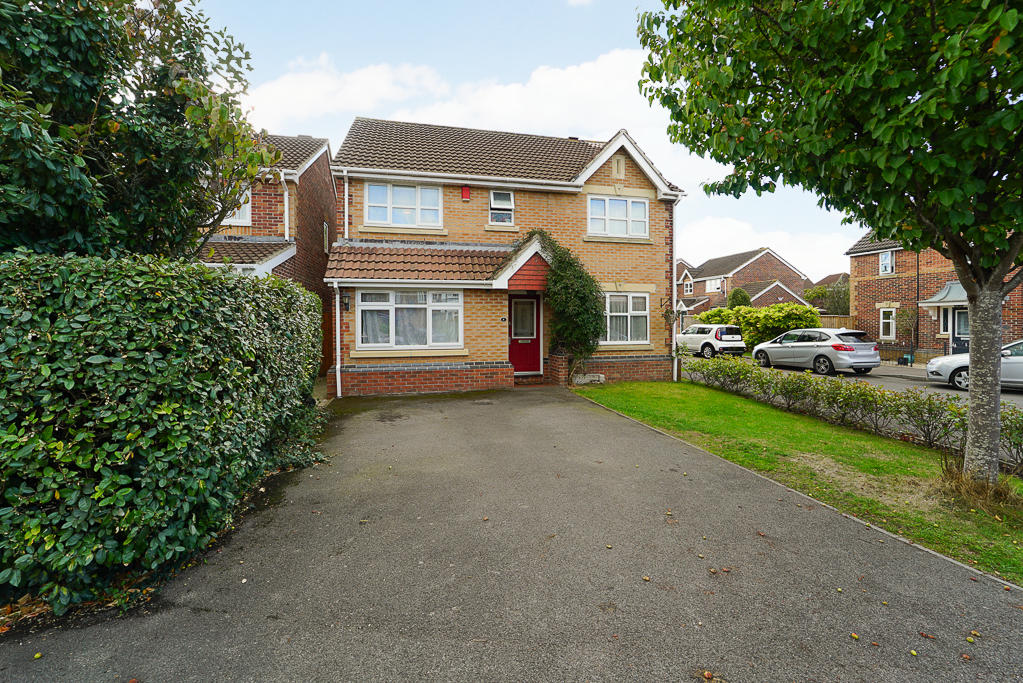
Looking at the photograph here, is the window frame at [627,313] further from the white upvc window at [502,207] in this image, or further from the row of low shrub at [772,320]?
the row of low shrub at [772,320]

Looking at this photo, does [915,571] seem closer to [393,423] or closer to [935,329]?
[393,423]

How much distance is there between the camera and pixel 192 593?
135 inches

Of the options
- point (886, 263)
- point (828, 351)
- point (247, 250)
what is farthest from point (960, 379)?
point (247, 250)

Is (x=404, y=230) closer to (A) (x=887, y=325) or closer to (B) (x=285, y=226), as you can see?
(B) (x=285, y=226)

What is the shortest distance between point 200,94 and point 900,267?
99.2 feet

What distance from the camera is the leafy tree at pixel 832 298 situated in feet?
124

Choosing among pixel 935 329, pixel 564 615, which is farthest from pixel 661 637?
pixel 935 329

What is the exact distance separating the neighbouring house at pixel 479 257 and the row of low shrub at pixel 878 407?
12.4 ft

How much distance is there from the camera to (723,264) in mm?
48469

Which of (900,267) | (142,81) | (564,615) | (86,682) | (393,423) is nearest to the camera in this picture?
(86,682)

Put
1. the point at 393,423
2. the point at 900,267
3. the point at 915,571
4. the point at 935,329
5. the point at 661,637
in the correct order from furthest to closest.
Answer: the point at 900,267 → the point at 935,329 → the point at 393,423 → the point at 915,571 → the point at 661,637

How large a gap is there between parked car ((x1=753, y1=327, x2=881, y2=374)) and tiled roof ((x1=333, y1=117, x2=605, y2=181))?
11.0 metres

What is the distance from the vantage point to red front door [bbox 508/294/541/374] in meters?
14.2

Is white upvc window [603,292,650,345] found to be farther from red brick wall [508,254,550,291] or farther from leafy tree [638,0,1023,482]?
leafy tree [638,0,1023,482]
